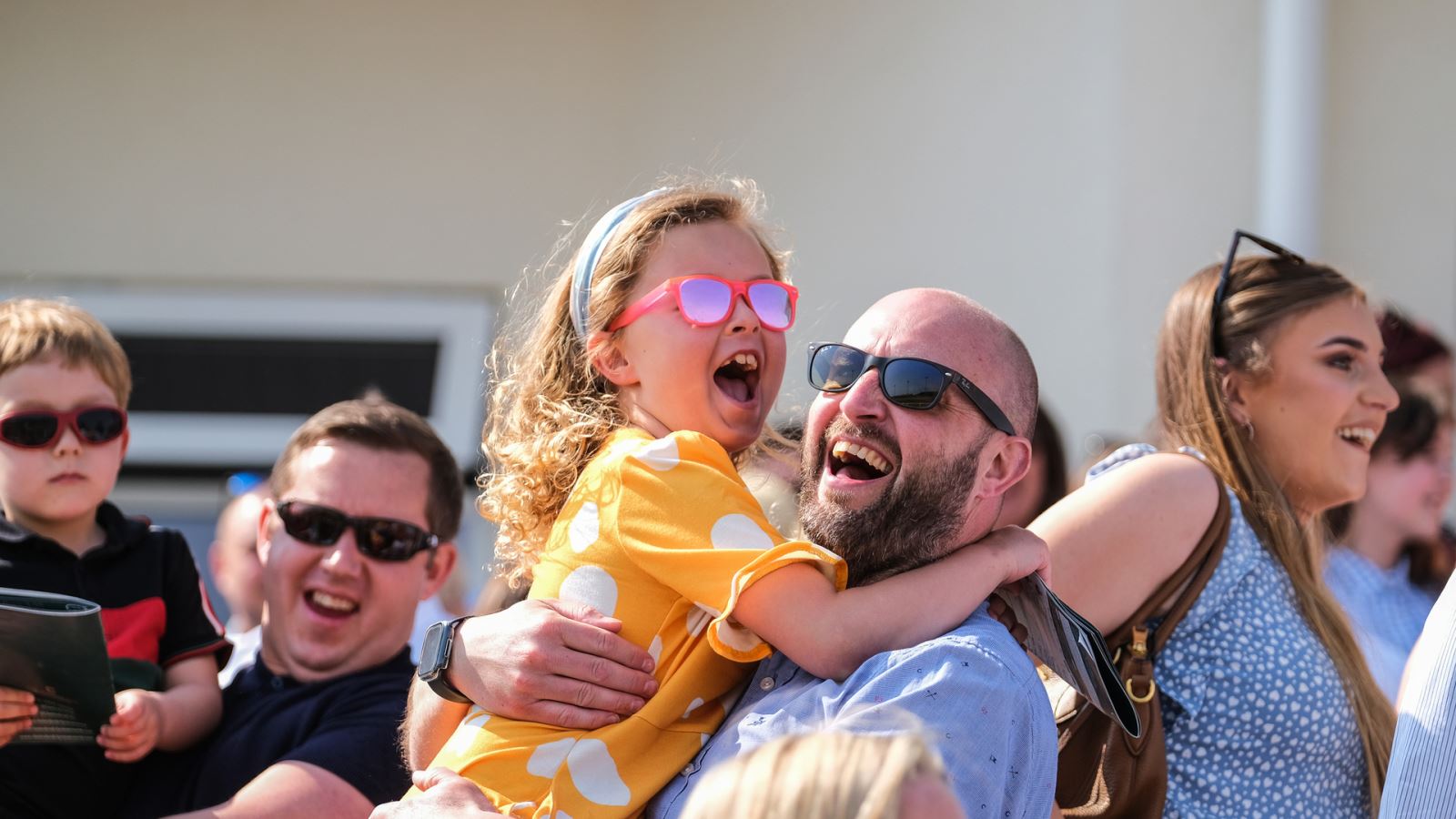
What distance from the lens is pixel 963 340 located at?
7.97 ft

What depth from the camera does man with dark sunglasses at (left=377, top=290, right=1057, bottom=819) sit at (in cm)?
209

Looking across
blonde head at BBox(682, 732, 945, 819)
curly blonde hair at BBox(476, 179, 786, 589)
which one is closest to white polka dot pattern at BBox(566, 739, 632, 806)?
curly blonde hair at BBox(476, 179, 786, 589)

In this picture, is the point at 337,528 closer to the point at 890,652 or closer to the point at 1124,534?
the point at 890,652

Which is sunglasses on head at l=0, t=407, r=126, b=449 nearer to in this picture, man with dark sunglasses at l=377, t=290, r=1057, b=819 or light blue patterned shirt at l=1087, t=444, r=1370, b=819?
man with dark sunglasses at l=377, t=290, r=1057, b=819

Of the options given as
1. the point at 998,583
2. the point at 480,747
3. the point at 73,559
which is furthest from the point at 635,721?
the point at 73,559

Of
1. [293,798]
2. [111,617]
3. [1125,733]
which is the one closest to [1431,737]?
[1125,733]

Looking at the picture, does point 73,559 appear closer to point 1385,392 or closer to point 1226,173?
point 1385,392

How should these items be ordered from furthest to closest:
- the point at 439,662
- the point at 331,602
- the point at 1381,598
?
1. the point at 1381,598
2. the point at 331,602
3. the point at 439,662

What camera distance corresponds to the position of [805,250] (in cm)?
699

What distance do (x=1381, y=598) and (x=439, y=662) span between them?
3.76 m

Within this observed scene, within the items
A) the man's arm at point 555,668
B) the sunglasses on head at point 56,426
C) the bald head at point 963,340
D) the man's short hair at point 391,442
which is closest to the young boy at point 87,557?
the sunglasses on head at point 56,426

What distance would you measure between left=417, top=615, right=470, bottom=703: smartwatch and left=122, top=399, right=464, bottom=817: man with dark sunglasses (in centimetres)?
50

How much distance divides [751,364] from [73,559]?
1512 mm

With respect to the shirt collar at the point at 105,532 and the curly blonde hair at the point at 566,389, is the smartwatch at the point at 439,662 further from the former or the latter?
the shirt collar at the point at 105,532
